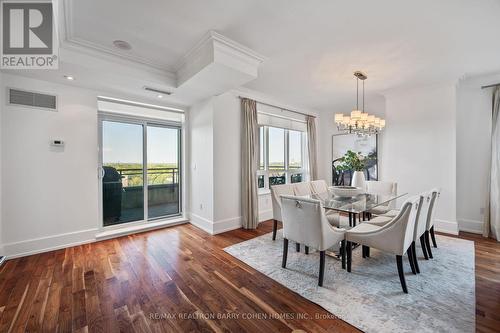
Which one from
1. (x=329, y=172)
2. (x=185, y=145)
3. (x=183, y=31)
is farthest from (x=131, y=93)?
(x=329, y=172)

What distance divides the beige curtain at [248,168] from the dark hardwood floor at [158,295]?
3.83 ft

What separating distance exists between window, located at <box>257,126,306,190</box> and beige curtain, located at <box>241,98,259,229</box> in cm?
63

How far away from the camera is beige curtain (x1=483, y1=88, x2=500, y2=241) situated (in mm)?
3350

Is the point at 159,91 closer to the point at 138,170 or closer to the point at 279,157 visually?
the point at 138,170

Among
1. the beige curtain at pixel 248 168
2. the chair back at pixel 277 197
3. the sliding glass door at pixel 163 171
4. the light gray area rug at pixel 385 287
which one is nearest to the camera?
the light gray area rug at pixel 385 287

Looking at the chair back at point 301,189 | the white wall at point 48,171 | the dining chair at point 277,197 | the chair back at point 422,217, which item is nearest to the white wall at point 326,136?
the chair back at point 301,189

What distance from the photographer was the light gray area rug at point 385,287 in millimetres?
1673

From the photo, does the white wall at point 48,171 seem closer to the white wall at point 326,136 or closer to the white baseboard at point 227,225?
the white baseboard at point 227,225

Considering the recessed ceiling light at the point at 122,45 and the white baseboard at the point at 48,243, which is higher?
the recessed ceiling light at the point at 122,45

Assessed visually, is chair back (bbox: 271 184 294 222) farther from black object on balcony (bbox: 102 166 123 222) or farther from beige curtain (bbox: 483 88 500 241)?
beige curtain (bbox: 483 88 500 241)

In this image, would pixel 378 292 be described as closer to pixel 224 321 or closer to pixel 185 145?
pixel 224 321

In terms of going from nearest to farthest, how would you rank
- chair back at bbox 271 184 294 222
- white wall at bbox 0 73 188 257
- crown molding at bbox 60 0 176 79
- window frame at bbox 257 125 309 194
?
crown molding at bbox 60 0 176 79
white wall at bbox 0 73 188 257
chair back at bbox 271 184 294 222
window frame at bbox 257 125 309 194

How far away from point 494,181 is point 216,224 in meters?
4.75

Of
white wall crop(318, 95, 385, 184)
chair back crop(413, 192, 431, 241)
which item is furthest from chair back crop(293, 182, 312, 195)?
white wall crop(318, 95, 385, 184)
